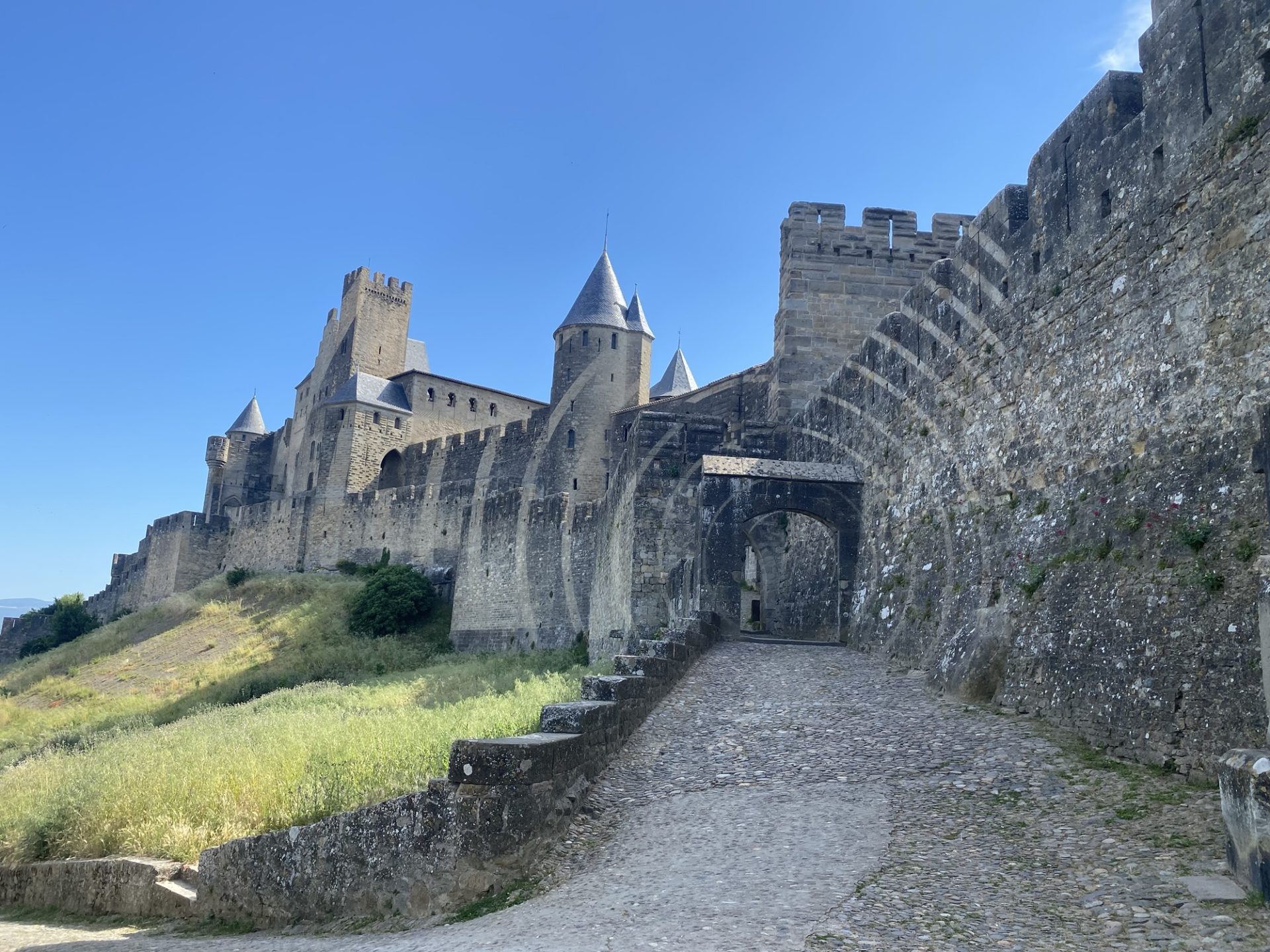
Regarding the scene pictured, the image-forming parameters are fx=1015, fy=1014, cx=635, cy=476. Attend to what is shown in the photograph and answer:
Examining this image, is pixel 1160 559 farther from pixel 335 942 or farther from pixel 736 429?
pixel 736 429

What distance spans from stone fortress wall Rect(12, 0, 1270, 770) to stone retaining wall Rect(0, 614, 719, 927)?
3.53 metres

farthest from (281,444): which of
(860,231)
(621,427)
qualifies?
(860,231)

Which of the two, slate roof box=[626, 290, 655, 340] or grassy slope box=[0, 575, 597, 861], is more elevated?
slate roof box=[626, 290, 655, 340]

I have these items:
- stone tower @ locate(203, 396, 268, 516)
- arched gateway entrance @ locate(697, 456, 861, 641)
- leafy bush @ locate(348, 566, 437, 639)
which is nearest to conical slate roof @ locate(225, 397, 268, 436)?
stone tower @ locate(203, 396, 268, 516)

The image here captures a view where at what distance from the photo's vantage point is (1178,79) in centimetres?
755

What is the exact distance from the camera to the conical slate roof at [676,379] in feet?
166

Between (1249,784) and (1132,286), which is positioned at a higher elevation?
(1132,286)

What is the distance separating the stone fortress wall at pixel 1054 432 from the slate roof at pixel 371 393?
28810 mm

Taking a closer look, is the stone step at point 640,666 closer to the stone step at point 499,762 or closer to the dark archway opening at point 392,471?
the stone step at point 499,762

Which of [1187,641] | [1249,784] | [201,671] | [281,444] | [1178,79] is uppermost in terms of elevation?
[281,444]

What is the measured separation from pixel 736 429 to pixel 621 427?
21209mm

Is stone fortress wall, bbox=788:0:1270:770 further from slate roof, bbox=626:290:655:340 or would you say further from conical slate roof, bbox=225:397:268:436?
conical slate roof, bbox=225:397:268:436

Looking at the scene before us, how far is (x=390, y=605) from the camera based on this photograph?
29875 mm

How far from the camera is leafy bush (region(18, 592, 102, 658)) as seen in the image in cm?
4497
